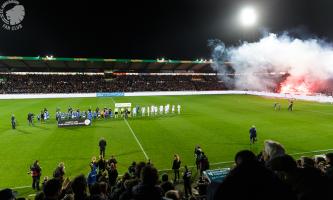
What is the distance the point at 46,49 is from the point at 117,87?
2121 centimetres

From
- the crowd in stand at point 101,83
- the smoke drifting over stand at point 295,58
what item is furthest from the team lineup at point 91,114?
the crowd in stand at point 101,83

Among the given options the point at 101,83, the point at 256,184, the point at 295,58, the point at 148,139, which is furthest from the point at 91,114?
the point at 101,83

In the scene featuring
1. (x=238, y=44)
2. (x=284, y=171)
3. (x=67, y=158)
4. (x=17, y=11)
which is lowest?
(x=67, y=158)

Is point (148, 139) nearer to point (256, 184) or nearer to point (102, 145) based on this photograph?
point (102, 145)

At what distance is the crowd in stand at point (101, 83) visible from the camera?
67963mm

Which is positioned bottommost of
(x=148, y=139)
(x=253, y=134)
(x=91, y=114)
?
(x=148, y=139)

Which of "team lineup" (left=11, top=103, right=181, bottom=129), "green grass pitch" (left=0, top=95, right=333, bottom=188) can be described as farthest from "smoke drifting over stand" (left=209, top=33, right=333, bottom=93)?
"team lineup" (left=11, top=103, right=181, bottom=129)

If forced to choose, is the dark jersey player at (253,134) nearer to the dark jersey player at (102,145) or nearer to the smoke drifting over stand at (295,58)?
the dark jersey player at (102,145)

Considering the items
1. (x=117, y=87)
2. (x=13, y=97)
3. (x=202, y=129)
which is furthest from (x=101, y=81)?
(x=202, y=129)

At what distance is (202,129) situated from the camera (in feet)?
78.6

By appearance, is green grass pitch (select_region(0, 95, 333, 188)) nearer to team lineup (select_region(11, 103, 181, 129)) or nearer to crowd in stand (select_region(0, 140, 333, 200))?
team lineup (select_region(11, 103, 181, 129))

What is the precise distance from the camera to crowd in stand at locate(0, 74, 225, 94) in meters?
68.0

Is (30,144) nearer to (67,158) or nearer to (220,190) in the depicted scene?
(67,158)

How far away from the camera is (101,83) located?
76.5 metres
